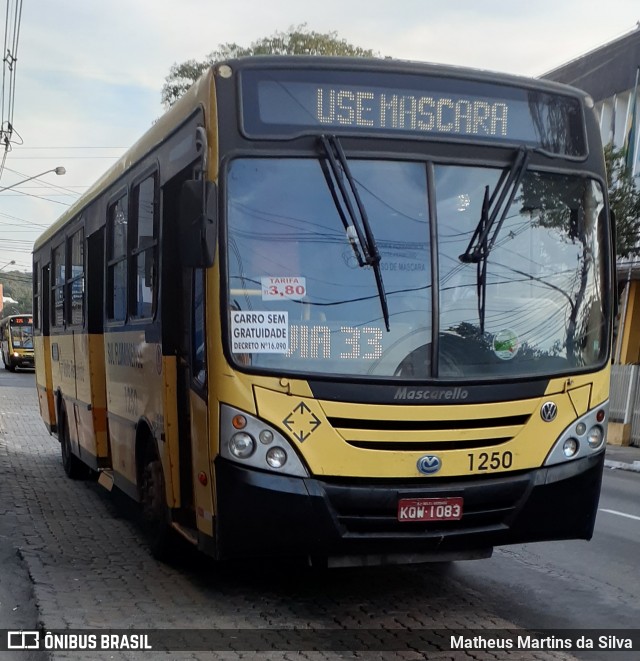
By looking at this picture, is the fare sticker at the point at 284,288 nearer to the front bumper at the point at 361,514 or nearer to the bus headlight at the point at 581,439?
the front bumper at the point at 361,514

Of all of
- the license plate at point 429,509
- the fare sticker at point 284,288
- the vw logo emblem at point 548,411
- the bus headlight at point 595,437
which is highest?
the fare sticker at point 284,288

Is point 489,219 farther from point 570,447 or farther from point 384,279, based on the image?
point 570,447

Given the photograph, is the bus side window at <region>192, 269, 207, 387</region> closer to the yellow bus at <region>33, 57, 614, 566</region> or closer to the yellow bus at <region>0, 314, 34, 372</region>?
the yellow bus at <region>33, 57, 614, 566</region>

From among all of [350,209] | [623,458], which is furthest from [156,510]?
[623,458]

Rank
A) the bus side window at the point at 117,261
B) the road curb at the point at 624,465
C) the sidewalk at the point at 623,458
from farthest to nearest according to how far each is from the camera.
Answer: the sidewalk at the point at 623,458
the road curb at the point at 624,465
the bus side window at the point at 117,261

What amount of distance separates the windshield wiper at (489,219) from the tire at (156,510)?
269 centimetres

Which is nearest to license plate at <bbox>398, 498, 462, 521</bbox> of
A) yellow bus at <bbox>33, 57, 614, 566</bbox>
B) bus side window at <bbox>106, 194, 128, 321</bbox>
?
yellow bus at <bbox>33, 57, 614, 566</bbox>

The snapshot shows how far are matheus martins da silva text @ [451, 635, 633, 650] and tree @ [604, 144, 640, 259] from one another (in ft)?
54.8

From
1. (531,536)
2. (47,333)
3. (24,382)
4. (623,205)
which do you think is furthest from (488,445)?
(24,382)

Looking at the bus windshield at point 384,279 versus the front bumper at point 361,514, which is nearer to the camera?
the front bumper at point 361,514

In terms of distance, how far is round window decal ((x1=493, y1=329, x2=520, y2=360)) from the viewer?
6203 mm

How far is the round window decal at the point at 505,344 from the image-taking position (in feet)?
20.4

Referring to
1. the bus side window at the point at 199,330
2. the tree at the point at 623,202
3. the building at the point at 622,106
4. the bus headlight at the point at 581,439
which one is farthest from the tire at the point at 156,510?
the building at the point at 622,106

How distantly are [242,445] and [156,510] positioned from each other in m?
2.09
